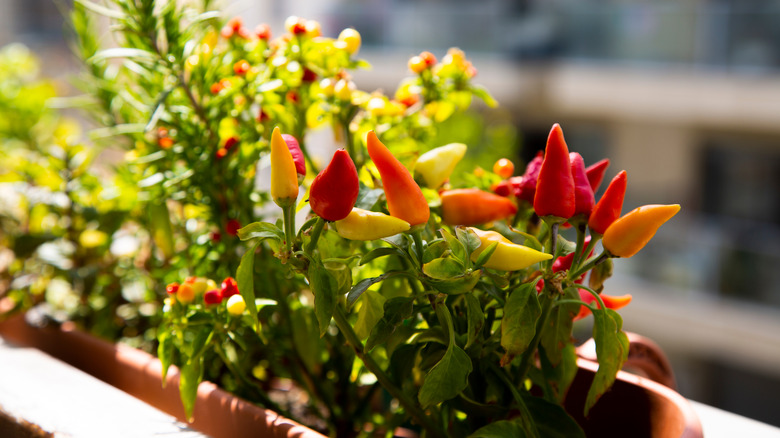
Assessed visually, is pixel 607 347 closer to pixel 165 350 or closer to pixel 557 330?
pixel 557 330

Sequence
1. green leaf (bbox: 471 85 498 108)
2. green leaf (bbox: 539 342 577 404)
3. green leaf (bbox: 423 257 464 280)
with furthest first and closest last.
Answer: green leaf (bbox: 471 85 498 108), green leaf (bbox: 539 342 577 404), green leaf (bbox: 423 257 464 280)

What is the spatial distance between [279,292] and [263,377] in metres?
0.18

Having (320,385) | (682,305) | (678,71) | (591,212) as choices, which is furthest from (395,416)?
(678,71)

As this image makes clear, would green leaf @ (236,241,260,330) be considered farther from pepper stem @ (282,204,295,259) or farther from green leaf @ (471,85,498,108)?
green leaf @ (471,85,498,108)

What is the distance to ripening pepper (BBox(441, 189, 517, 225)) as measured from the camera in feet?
1.32

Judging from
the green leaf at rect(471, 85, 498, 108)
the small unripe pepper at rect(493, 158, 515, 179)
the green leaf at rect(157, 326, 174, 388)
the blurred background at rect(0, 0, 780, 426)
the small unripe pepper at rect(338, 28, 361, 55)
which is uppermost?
the small unripe pepper at rect(338, 28, 361, 55)

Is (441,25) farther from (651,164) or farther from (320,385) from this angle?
(320,385)

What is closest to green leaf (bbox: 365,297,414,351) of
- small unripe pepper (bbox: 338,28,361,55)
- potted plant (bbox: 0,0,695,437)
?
potted plant (bbox: 0,0,695,437)

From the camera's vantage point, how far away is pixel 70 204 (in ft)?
2.19

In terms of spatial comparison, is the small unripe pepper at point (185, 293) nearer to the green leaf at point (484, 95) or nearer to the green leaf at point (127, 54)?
the green leaf at point (127, 54)

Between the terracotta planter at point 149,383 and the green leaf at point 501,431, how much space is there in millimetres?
86

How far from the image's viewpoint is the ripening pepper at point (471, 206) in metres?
0.40

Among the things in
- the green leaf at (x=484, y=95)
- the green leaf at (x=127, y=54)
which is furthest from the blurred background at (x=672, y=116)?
the green leaf at (x=127, y=54)

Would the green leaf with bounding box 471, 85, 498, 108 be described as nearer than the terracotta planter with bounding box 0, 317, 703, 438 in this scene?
No
